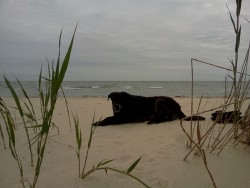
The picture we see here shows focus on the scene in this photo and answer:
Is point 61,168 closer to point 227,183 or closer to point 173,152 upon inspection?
point 173,152

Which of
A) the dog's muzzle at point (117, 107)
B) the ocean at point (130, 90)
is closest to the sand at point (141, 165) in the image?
the dog's muzzle at point (117, 107)

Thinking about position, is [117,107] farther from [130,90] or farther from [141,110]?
[130,90]

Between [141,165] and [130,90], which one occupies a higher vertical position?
[130,90]

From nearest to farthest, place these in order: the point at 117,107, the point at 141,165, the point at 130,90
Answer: the point at 141,165
the point at 117,107
the point at 130,90

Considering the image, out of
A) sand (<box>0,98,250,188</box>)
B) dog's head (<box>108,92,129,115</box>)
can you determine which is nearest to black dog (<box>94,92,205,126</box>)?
dog's head (<box>108,92,129,115</box>)

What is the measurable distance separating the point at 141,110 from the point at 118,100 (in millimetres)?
424

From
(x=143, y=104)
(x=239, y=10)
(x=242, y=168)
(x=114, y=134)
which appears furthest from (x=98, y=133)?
(x=239, y=10)

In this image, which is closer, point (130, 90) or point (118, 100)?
point (118, 100)

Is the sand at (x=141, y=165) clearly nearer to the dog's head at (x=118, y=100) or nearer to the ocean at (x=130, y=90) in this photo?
the dog's head at (x=118, y=100)

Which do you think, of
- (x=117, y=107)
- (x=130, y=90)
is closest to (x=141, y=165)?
(x=117, y=107)

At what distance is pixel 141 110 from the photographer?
13.6 ft

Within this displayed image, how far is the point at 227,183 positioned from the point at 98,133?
178 centimetres

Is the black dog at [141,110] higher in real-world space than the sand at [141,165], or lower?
higher

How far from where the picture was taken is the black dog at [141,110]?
3863 millimetres
